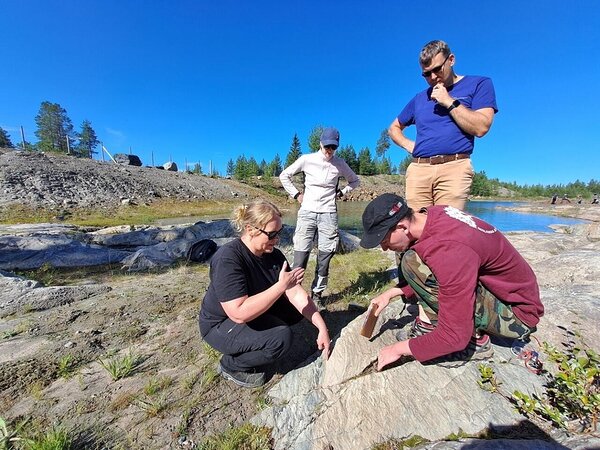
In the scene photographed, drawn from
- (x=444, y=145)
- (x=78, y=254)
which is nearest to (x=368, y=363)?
(x=444, y=145)

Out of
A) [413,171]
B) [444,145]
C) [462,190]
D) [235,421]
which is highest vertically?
[444,145]

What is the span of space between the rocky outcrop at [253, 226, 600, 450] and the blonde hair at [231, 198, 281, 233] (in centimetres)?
136

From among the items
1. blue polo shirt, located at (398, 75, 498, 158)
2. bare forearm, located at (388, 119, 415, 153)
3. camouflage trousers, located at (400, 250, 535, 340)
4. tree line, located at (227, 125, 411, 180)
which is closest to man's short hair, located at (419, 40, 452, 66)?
blue polo shirt, located at (398, 75, 498, 158)

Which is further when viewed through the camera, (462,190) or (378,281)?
(378,281)

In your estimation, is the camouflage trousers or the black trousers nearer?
the camouflage trousers

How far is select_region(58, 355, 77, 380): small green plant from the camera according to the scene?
2.95 metres

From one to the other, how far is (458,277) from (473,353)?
79cm

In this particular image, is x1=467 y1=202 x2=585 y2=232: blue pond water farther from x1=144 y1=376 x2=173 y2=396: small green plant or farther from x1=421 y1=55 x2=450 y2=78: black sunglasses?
x1=144 y1=376 x2=173 y2=396: small green plant

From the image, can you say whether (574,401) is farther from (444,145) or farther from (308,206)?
(308,206)

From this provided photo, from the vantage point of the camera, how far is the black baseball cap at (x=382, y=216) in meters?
1.95

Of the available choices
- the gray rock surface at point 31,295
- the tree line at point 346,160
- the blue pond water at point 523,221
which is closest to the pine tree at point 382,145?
the tree line at point 346,160

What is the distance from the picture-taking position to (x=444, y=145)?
306 centimetres

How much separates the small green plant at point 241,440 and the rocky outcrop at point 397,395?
9 centimetres

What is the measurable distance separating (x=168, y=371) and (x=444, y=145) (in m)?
3.81
